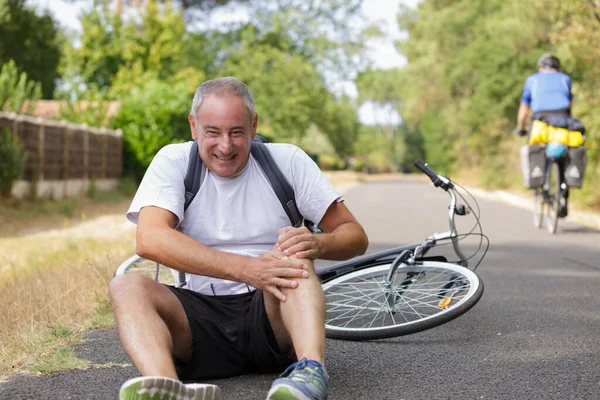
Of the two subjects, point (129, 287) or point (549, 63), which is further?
point (549, 63)

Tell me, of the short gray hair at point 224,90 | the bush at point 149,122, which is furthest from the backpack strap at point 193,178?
the bush at point 149,122

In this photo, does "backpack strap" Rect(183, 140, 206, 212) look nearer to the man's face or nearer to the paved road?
the man's face

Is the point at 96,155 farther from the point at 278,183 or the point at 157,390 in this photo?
the point at 157,390

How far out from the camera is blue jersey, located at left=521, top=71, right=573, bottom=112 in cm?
1150

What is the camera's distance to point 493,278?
7781 mm

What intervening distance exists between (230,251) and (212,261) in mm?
261

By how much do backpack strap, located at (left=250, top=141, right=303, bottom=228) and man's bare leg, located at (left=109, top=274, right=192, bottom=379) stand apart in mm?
634

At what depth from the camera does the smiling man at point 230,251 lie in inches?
141

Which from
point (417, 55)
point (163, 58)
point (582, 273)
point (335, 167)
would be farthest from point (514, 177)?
point (335, 167)

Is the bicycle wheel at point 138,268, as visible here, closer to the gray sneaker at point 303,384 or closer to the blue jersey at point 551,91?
the gray sneaker at point 303,384

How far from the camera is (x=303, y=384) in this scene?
3145mm

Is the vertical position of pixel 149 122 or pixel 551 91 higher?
pixel 551 91

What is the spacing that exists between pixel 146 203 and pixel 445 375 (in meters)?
1.61

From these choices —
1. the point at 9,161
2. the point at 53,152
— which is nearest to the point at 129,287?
the point at 9,161
